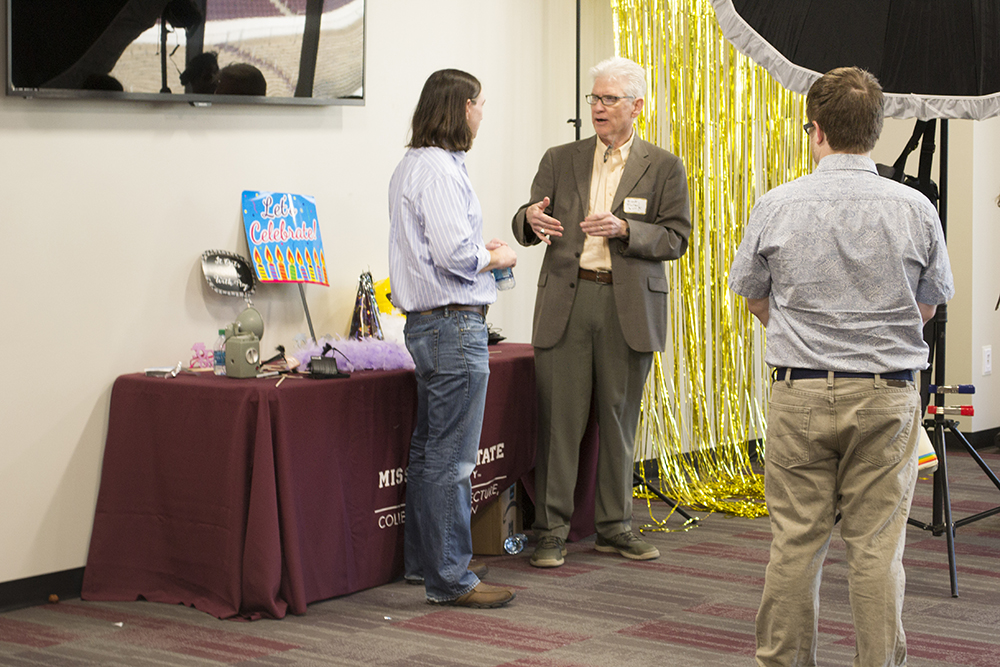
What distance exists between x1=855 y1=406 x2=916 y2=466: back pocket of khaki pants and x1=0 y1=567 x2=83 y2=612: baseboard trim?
7.96 feet

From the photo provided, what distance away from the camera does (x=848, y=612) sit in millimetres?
3408

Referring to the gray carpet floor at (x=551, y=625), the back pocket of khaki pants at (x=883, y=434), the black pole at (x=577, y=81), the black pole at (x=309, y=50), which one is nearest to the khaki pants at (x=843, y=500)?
the back pocket of khaki pants at (x=883, y=434)

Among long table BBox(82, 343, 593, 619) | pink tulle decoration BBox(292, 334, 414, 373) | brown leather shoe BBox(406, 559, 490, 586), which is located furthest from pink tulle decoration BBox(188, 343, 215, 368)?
brown leather shoe BBox(406, 559, 490, 586)

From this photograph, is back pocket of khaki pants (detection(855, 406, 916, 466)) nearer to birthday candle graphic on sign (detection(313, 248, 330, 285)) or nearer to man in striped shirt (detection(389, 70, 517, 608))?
man in striped shirt (detection(389, 70, 517, 608))

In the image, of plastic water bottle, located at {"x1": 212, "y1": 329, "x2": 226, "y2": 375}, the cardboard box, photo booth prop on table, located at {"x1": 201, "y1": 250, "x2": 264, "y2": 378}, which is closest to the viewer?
photo booth prop on table, located at {"x1": 201, "y1": 250, "x2": 264, "y2": 378}

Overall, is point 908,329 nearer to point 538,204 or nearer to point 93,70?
point 538,204

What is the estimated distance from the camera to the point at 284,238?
3973 mm

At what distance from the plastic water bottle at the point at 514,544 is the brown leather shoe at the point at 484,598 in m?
0.62

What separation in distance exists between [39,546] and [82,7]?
162 cm

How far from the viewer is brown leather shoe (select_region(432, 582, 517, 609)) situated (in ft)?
11.3

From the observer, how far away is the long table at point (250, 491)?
3293 mm

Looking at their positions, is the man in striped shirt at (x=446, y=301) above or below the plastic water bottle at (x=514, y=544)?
above

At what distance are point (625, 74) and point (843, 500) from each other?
1.95m

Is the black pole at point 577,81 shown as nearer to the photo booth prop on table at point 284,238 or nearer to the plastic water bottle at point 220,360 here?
the photo booth prop on table at point 284,238
